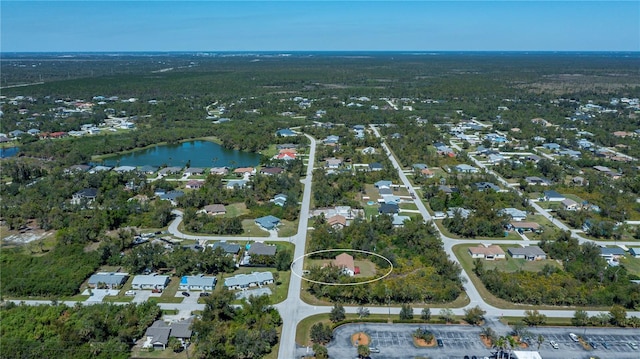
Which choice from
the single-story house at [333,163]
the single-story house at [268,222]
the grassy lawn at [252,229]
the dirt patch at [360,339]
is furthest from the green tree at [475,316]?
the single-story house at [333,163]

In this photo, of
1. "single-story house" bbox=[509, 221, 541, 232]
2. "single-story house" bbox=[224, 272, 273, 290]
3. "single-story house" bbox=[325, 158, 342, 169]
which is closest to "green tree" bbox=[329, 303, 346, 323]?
"single-story house" bbox=[224, 272, 273, 290]

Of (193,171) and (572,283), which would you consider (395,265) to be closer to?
(572,283)

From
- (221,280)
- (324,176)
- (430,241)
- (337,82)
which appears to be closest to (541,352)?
(430,241)

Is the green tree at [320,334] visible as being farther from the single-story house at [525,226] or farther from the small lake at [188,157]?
the small lake at [188,157]

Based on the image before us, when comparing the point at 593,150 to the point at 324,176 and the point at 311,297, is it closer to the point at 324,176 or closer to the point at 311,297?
the point at 324,176

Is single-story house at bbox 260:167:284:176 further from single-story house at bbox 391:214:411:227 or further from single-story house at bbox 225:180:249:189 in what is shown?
single-story house at bbox 391:214:411:227

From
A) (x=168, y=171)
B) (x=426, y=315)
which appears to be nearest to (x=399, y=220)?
(x=426, y=315)
